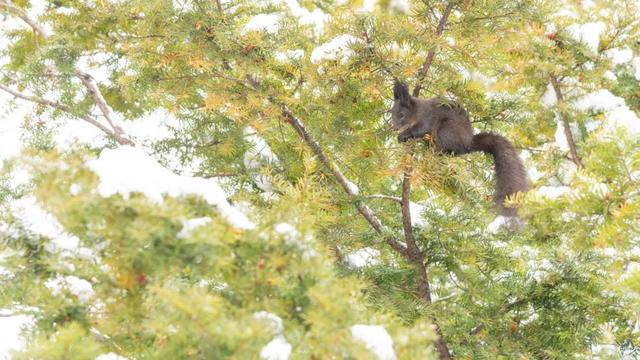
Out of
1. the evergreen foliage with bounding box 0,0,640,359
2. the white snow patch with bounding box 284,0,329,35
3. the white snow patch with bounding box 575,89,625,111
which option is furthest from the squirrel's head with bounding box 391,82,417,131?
the white snow patch with bounding box 575,89,625,111

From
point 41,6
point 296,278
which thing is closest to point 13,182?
point 41,6

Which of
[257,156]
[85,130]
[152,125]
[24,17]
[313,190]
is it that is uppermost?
[152,125]

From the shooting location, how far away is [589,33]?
11.5ft

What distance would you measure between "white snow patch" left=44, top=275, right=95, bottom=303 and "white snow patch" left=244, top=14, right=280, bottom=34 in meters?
1.65

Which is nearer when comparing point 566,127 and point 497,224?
point 497,224

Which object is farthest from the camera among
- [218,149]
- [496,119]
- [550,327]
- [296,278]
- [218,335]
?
[218,149]

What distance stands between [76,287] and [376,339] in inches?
29.2

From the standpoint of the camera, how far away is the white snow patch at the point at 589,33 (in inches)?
136

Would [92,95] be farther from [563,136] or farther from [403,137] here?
[563,136]

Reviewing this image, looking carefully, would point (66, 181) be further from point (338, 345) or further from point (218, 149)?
point (218, 149)

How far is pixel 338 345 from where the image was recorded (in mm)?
1212

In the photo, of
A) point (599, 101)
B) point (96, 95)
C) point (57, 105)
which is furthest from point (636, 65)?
point (57, 105)

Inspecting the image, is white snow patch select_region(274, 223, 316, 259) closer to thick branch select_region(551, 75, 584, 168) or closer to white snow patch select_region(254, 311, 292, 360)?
white snow patch select_region(254, 311, 292, 360)

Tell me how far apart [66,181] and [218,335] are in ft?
1.61
